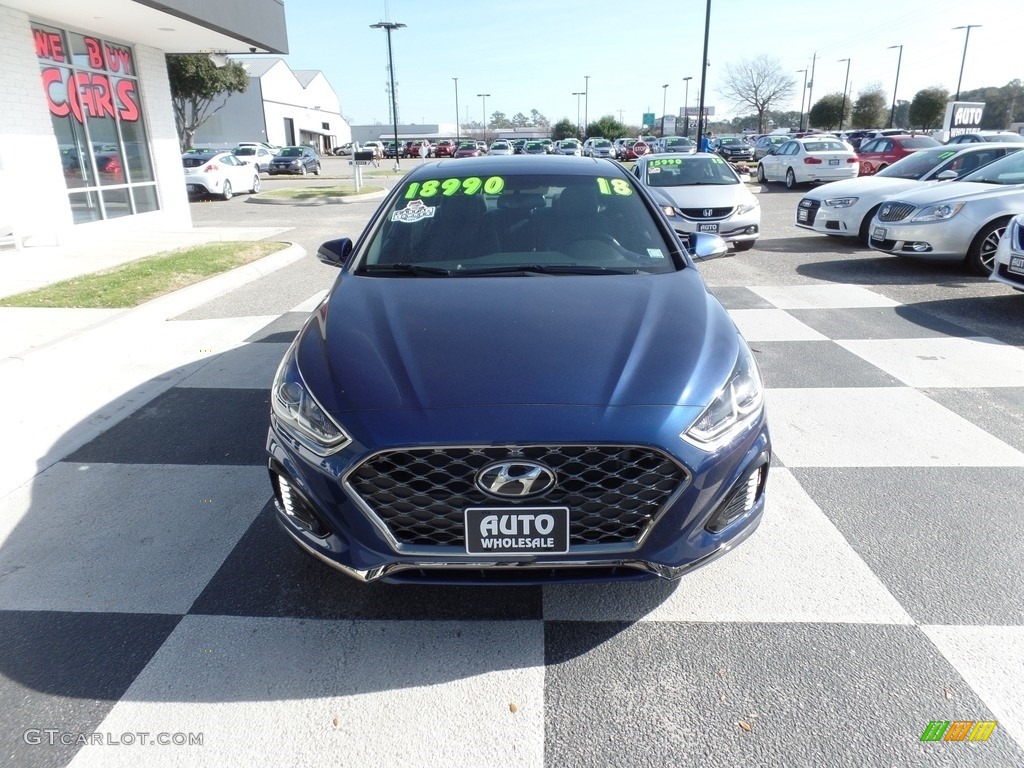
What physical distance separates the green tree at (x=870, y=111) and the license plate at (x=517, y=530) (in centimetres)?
8023

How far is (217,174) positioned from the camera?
22.0m

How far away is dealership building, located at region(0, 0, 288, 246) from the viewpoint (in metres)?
10.9

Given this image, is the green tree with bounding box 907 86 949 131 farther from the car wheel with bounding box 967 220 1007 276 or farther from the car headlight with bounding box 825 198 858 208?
the car wheel with bounding box 967 220 1007 276

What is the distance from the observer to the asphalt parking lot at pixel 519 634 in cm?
216

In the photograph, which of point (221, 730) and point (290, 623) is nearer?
point (221, 730)

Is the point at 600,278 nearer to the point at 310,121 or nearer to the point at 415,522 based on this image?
the point at 415,522

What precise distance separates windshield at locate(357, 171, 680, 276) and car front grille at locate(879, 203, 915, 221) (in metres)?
6.49

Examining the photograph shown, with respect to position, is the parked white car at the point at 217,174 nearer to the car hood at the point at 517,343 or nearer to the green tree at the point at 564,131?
the car hood at the point at 517,343

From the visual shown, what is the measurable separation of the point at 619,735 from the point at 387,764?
2.27ft

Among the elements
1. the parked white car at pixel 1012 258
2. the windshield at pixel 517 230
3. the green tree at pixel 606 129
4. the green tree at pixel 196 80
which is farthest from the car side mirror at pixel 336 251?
the green tree at pixel 606 129

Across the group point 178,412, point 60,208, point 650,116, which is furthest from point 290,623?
point 650,116

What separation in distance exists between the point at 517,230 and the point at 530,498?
1.90 m

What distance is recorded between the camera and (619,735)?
2.16m

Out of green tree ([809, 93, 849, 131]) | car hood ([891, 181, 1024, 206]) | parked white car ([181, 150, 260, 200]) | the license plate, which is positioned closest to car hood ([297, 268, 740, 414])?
the license plate
